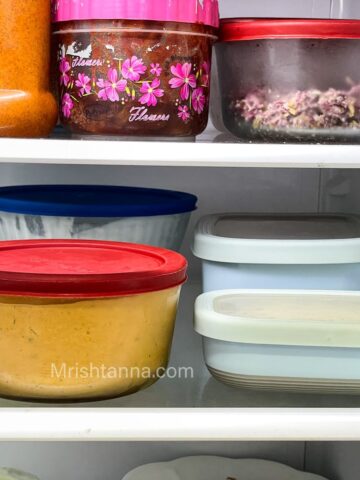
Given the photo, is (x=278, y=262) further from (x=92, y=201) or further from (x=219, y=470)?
(x=219, y=470)

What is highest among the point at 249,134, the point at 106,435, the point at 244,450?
the point at 249,134

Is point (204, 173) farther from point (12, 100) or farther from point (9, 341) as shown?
point (9, 341)

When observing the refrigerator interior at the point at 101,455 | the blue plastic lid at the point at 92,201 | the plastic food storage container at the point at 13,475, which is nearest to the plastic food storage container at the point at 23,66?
the blue plastic lid at the point at 92,201

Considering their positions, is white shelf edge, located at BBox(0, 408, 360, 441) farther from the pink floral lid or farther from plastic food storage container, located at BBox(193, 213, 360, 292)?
the pink floral lid

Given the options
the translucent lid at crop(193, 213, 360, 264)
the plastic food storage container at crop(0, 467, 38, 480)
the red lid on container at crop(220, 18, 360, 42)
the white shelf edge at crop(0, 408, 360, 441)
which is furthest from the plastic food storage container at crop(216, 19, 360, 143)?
the plastic food storage container at crop(0, 467, 38, 480)

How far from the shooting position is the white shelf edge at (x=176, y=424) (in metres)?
0.87

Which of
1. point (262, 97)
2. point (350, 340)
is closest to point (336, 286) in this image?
point (350, 340)

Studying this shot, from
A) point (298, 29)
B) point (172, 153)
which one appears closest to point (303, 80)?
point (298, 29)

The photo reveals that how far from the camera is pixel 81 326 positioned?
0.86 metres

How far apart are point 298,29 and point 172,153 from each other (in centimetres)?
22

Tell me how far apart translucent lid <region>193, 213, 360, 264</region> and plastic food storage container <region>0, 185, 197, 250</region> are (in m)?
0.05

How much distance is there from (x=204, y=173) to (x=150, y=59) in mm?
450

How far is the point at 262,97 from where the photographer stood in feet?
3.24

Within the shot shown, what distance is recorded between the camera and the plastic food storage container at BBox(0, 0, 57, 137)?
931mm
